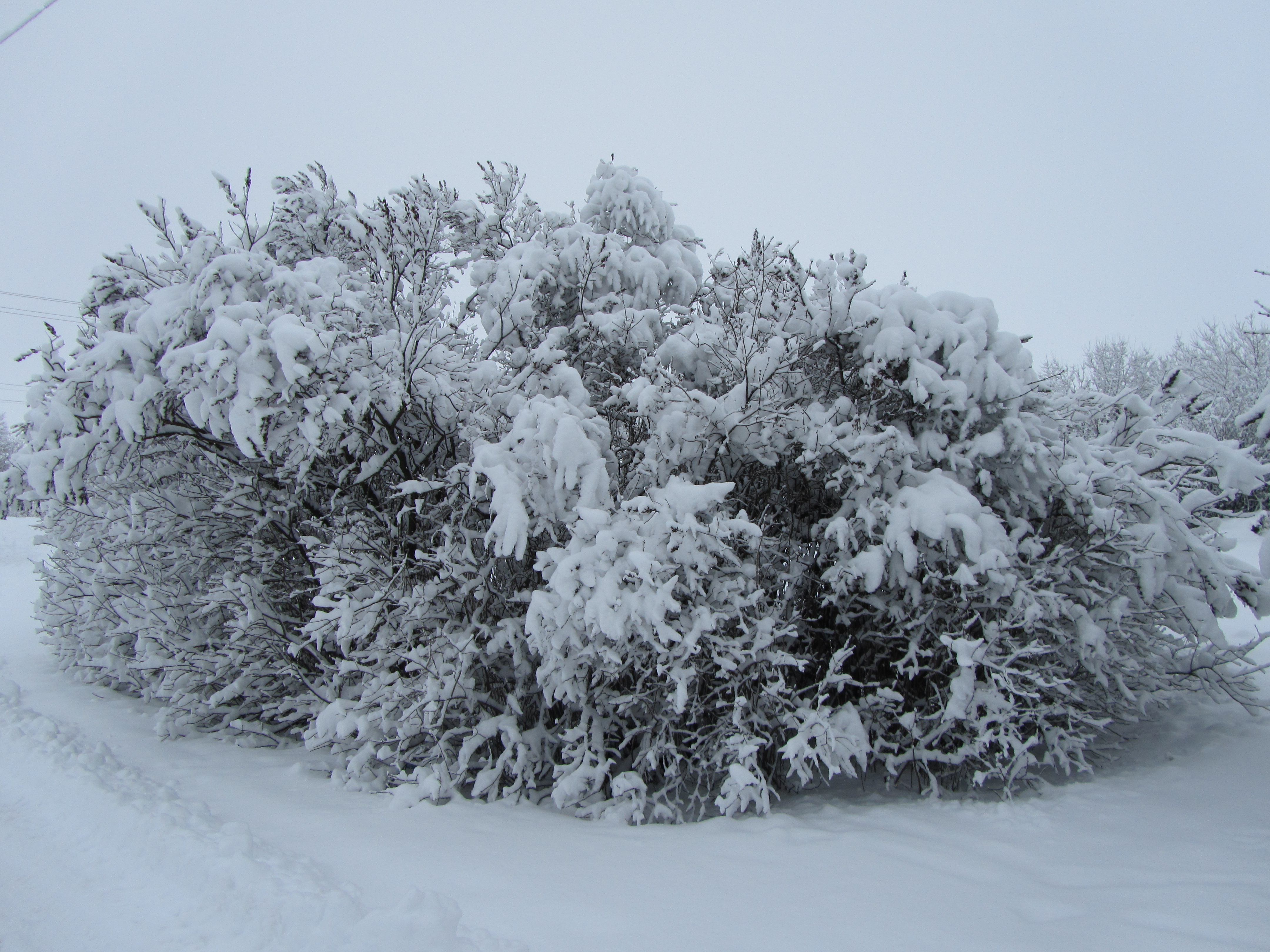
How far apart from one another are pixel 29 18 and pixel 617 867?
6.61 meters

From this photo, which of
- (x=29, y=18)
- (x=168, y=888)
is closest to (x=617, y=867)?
→ (x=168, y=888)

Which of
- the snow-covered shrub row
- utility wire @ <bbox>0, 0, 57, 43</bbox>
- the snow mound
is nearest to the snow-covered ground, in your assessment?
the snow mound

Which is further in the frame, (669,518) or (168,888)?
(669,518)

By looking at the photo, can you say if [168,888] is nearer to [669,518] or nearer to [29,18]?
[669,518]

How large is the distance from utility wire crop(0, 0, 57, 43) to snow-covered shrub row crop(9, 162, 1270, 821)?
4.35 ft

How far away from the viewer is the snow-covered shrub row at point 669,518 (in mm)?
4520

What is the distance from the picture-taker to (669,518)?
4.27 meters

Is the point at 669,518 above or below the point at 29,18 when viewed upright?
below

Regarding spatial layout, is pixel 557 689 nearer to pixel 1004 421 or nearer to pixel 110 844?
pixel 110 844

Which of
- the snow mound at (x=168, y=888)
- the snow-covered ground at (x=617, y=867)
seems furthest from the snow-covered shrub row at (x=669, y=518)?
the snow mound at (x=168, y=888)

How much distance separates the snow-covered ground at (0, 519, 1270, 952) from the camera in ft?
9.39

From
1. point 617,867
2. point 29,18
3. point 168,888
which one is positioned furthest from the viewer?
point 29,18

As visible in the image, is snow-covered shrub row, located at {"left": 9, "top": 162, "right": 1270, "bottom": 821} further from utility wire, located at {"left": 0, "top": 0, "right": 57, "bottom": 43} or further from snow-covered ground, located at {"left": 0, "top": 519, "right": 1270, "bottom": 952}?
utility wire, located at {"left": 0, "top": 0, "right": 57, "bottom": 43}

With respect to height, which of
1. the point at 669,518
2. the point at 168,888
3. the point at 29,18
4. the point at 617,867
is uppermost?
the point at 29,18
